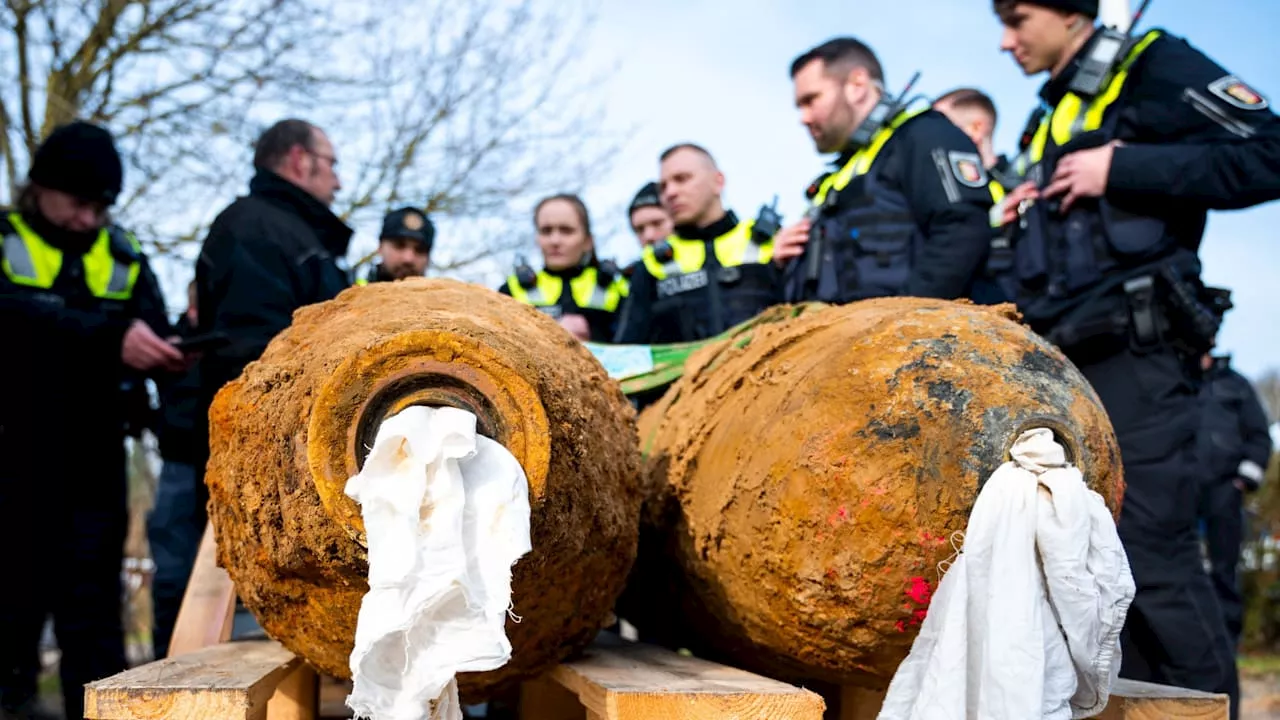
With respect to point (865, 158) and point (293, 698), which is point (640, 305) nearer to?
point (865, 158)

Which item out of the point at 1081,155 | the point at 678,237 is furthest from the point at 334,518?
the point at 678,237

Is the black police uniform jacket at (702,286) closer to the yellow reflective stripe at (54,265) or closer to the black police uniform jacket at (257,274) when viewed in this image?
the black police uniform jacket at (257,274)

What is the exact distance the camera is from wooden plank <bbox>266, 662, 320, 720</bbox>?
8.37ft

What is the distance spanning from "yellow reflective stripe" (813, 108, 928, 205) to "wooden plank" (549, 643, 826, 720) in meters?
2.39

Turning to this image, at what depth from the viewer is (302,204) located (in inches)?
176

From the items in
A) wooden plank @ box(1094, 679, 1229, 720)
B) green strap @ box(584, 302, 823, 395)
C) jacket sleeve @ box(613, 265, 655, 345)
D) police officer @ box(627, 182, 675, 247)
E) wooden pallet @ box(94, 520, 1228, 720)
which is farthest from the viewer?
police officer @ box(627, 182, 675, 247)

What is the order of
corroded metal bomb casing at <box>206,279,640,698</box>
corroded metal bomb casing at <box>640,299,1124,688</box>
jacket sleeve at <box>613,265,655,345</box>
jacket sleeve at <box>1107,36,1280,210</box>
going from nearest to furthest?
corroded metal bomb casing at <box>206,279,640,698</box>
corroded metal bomb casing at <box>640,299,1124,688</box>
jacket sleeve at <box>1107,36,1280,210</box>
jacket sleeve at <box>613,265,655,345</box>

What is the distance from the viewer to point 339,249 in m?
4.64

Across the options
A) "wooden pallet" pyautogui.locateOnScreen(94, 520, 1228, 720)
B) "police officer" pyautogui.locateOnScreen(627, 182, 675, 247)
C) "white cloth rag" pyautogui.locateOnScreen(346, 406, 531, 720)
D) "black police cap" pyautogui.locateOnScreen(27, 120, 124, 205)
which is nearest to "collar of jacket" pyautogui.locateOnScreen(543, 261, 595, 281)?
"police officer" pyautogui.locateOnScreen(627, 182, 675, 247)

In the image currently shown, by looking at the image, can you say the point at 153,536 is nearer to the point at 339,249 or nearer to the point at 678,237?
the point at 339,249

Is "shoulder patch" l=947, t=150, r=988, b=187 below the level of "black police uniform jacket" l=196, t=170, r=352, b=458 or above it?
above

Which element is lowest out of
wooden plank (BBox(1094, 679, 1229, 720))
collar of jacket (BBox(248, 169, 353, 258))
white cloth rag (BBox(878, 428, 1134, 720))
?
wooden plank (BBox(1094, 679, 1229, 720))

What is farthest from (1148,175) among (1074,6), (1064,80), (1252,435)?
(1252,435)

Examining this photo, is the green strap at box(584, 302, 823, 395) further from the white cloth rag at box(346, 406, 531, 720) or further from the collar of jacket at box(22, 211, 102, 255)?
the collar of jacket at box(22, 211, 102, 255)
